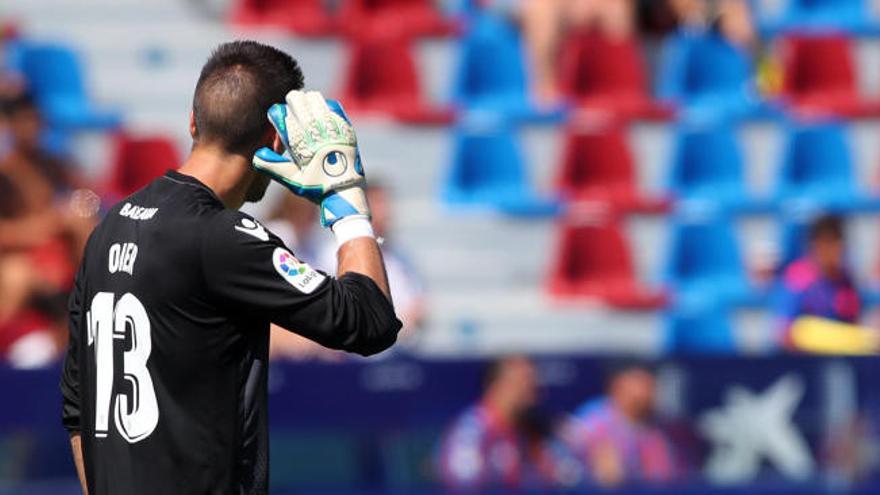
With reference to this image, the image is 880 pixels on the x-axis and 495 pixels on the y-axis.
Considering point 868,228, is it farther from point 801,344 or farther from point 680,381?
point 680,381

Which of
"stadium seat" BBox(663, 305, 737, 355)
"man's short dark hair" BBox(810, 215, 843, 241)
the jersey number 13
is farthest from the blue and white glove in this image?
"stadium seat" BBox(663, 305, 737, 355)

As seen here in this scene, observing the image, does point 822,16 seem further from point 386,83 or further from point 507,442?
point 507,442

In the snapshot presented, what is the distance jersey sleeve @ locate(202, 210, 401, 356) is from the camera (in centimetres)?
315

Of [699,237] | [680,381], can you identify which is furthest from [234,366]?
[699,237]

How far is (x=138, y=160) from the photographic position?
32.0 feet

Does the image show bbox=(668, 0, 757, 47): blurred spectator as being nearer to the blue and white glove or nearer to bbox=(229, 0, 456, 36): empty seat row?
bbox=(229, 0, 456, 36): empty seat row

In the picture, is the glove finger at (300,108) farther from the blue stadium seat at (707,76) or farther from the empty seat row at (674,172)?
the blue stadium seat at (707,76)

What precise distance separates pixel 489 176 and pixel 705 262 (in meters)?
1.31

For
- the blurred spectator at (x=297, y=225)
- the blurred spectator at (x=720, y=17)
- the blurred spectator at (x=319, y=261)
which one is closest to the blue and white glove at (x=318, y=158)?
the blurred spectator at (x=319, y=261)

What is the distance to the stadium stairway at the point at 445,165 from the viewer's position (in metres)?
9.95

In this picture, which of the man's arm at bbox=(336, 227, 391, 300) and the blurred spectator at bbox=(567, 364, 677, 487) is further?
the blurred spectator at bbox=(567, 364, 677, 487)

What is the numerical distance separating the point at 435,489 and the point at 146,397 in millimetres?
4327

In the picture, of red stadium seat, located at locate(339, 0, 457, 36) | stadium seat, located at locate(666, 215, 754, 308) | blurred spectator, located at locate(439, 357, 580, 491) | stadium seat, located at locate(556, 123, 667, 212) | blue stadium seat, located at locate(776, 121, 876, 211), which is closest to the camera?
blurred spectator, located at locate(439, 357, 580, 491)

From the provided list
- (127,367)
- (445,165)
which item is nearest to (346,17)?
(445,165)
